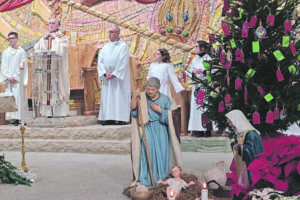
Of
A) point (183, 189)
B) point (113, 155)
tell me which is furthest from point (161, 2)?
point (183, 189)

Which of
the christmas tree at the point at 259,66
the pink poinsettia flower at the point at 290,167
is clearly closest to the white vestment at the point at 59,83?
the christmas tree at the point at 259,66

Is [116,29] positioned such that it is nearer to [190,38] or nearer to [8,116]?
[190,38]

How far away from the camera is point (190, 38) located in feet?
33.8

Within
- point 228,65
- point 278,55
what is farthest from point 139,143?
point 278,55

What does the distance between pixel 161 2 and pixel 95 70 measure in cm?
218

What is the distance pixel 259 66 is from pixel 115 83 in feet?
15.3

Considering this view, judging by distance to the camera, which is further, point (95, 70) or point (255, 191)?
point (95, 70)

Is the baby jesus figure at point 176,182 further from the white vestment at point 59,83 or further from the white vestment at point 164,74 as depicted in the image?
the white vestment at point 59,83

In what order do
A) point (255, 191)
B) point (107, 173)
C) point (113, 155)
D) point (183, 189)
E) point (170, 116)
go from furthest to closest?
1. point (113, 155)
2. point (107, 173)
3. point (170, 116)
4. point (183, 189)
5. point (255, 191)

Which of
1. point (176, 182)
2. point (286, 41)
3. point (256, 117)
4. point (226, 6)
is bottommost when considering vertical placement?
point (176, 182)

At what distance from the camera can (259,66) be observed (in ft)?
16.5

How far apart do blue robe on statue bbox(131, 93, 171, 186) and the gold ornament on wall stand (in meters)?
5.48

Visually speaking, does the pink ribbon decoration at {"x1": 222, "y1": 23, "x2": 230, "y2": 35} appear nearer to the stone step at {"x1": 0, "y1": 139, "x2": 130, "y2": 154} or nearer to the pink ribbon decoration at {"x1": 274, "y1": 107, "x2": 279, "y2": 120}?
the pink ribbon decoration at {"x1": 274, "y1": 107, "x2": 279, "y2": 120}

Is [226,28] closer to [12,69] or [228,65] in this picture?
[228,65]
